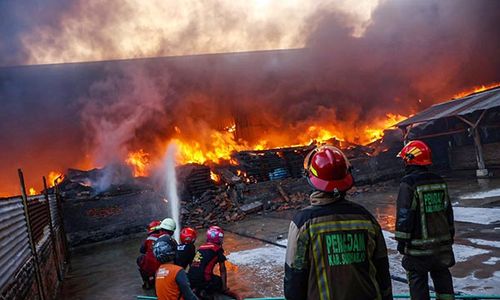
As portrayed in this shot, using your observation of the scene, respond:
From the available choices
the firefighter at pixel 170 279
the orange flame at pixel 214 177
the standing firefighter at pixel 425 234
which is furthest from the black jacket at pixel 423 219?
the orange flame at pixel 214 177

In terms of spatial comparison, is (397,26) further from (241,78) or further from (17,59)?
(17,59)

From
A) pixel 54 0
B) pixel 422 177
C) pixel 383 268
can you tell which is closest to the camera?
pixel 383 268

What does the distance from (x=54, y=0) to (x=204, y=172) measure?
11427 mm

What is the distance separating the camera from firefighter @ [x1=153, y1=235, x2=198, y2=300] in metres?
3.04

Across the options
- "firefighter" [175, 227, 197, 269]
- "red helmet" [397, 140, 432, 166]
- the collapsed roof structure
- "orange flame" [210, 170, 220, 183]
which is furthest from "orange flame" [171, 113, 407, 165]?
"red helmet" [397, 140, 432, 166]

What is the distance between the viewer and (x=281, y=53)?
2355 cm

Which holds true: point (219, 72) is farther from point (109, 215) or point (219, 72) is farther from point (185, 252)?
point (185, 252)

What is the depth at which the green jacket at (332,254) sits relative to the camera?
1.96m

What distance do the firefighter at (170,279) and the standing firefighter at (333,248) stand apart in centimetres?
130

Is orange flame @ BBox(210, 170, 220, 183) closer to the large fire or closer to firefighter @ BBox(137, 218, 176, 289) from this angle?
the large fire

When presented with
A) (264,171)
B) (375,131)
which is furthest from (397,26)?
(264,171)

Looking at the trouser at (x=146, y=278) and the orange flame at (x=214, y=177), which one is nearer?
the trouser at (x=146, y=278)

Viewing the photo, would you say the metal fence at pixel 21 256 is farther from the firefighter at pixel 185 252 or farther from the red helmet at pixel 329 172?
the red helmet at pixel 329 172

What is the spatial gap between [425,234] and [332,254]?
1.70m
